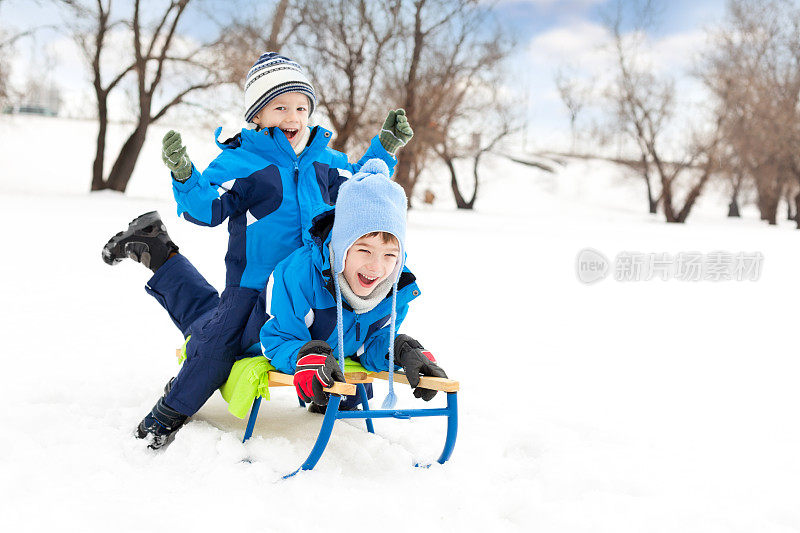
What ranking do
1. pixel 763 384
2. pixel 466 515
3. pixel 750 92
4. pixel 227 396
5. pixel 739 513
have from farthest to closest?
1. pixel 750 92
2. pixel 763 384
3. pixel 227 396
4. pixel 739 513
5. pixel 466 515

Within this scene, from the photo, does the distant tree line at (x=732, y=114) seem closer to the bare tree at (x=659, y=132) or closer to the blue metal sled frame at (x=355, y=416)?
the bare tree at (x=659, y=132)

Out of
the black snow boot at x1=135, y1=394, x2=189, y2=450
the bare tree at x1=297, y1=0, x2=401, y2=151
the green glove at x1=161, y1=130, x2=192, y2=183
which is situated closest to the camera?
the green glove at x1=161, y1=130, x2=192, y2=183

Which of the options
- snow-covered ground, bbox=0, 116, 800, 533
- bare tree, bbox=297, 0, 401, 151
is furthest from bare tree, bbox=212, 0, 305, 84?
snow-covered ground, bbox=0, 116, 800, 533

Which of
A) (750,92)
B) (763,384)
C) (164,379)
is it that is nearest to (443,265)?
(763,384)

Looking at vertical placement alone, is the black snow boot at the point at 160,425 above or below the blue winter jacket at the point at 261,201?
below

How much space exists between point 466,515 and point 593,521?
A: 38cm

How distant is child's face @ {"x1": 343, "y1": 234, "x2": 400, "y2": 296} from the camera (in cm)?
237

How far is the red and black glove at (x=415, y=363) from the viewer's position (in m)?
2.45

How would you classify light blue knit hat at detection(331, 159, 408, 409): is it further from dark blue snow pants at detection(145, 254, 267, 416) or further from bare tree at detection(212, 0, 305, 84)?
bare tree at detection(212, 0, 305, 84)

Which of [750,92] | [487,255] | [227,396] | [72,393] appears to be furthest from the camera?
[750,92]

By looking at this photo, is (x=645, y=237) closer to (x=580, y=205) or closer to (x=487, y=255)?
(x=487, y=255)

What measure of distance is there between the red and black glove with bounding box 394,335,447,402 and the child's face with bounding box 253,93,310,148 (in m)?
0.92

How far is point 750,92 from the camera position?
21.7 meters

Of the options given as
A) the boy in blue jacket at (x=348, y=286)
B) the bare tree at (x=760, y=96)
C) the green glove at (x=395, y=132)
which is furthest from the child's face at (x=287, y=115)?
the bare tree at (x=760, y=96)
